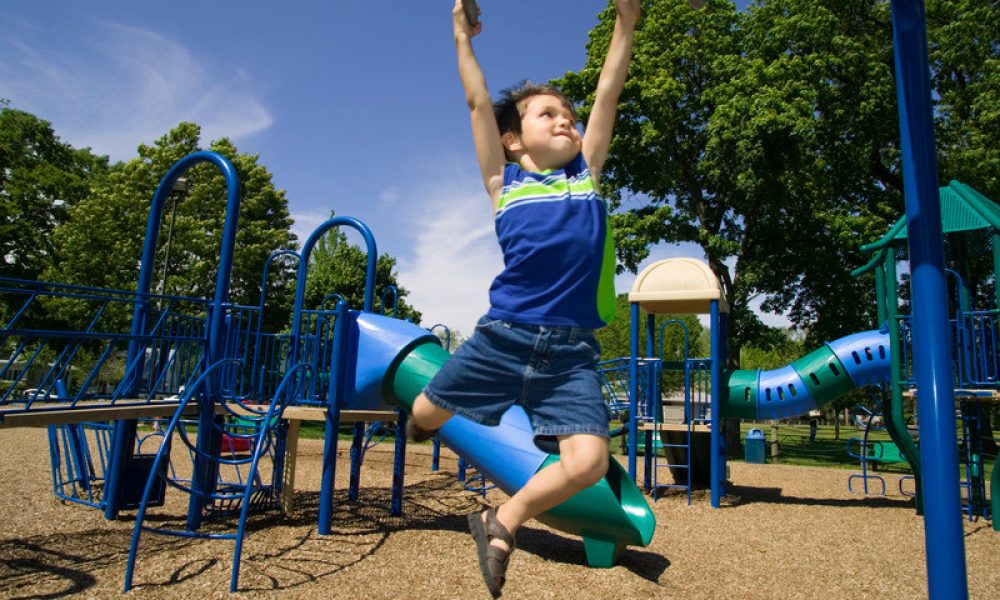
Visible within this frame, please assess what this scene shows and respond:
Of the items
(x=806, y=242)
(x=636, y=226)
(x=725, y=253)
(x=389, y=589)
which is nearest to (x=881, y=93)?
(x=806, y=242)

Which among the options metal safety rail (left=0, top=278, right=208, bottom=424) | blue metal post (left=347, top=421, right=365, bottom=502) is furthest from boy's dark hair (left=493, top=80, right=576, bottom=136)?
blue metal post (left=347, top=421, right=365, bottom=502)

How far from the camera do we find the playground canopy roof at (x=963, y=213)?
7.98 meters

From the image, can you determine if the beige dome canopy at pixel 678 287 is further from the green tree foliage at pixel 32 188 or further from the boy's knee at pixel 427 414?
the green tree foliage at pixel 32 188

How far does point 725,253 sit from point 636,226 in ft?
7.55

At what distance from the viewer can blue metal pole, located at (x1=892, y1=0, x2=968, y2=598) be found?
196cm

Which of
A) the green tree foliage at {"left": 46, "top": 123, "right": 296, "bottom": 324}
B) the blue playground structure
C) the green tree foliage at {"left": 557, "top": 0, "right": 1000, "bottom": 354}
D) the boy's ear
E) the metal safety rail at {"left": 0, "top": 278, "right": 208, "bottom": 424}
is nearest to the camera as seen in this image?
the boy's ear

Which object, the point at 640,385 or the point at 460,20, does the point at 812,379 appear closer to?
the point at 640,385

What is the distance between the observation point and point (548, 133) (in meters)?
2.20

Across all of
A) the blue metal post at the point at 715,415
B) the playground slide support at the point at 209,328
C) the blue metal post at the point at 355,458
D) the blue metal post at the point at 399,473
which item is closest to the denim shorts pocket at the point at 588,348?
the playground slide support at the point at 209,328

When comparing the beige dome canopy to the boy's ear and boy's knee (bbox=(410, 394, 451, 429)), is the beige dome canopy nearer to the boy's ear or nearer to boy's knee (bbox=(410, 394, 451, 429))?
the boy's ear

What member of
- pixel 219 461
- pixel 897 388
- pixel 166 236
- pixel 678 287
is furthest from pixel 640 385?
pixel 166 236

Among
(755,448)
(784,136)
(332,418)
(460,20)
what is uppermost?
(784,136)

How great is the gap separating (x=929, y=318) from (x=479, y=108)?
5.32 ft

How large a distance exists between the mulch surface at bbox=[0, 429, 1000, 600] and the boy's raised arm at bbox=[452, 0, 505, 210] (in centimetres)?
311
